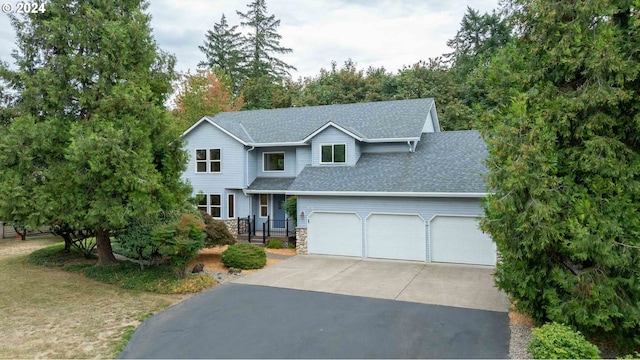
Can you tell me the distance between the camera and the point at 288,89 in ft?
129

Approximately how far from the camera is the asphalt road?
718 centimetres

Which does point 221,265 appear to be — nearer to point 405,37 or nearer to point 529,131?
point 529,131

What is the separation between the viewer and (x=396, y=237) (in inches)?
599

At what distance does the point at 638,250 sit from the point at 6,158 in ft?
49.7

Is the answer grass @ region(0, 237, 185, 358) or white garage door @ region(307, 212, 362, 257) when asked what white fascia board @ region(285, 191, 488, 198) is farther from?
grass @ region(0, 237, 185, 358)

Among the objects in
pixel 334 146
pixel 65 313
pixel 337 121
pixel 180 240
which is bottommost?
pixel 65 313

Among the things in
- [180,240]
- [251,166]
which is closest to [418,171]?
[251,166]

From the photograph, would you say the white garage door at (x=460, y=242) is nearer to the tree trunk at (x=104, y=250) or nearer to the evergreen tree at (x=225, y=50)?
the tree trunk at (x=104, y=250)

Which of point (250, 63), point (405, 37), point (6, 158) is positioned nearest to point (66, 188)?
point (6, 158)

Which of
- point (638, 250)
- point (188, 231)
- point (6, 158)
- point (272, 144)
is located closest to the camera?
point (638, 250)

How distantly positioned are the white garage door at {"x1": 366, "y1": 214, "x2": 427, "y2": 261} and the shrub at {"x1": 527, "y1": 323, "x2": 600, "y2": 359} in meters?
8.31

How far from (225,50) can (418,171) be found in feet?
121

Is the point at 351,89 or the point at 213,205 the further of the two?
the point at 351,89

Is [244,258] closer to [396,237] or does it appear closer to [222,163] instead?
[396,237]
